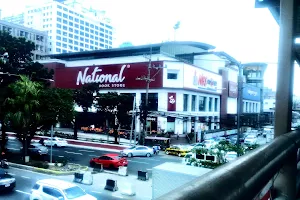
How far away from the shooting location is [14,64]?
20609 mm

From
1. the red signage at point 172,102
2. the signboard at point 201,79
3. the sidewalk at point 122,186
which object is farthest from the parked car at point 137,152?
the signboard at point 201,79

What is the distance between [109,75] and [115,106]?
29.2 ft

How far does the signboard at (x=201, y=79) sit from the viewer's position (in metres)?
→ 32.6

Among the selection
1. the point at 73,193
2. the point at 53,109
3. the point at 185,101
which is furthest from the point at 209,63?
the point at 73,193

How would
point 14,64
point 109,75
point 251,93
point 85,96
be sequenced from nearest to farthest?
point 14,64 < point 85,96 < point 109,75 < point 251,93

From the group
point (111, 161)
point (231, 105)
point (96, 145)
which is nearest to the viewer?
point (111, 161)

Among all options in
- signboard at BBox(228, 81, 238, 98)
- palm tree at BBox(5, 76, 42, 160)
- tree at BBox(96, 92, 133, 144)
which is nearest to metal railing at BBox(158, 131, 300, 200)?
palm tree at BBox(5, 76, 42, 160)

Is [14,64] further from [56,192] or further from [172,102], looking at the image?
[172,102]

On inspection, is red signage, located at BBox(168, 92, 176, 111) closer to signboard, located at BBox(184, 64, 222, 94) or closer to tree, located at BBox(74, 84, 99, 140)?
signboard, located at BBox(184, 64, 222, 94)

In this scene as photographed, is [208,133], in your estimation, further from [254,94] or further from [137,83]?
[254,94]

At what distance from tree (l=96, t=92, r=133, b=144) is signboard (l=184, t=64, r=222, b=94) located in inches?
320

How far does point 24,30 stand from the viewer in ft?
103

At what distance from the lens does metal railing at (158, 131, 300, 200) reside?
527 millimetres

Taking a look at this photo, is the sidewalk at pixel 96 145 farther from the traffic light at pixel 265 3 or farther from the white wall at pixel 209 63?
the traffic light at pixel 265 3
